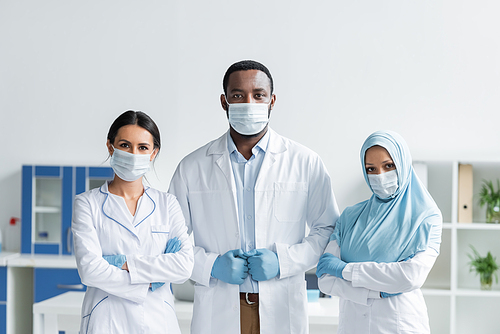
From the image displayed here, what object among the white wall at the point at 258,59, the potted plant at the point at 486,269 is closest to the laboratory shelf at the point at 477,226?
the potted plant at the point at 486,269

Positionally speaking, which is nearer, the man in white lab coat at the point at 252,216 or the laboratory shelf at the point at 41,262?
the man in white lab coat at the point at 252,216

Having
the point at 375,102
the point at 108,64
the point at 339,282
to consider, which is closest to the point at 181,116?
the point at 108,64

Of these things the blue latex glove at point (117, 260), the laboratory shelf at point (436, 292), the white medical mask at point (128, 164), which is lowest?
the laboratory shelf at point (436, 292)

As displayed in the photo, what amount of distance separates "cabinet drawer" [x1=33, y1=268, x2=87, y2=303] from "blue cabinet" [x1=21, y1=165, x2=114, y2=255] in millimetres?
151

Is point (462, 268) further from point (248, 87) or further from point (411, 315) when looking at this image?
point (248, 87)

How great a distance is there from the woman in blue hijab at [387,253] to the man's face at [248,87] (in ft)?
1.39

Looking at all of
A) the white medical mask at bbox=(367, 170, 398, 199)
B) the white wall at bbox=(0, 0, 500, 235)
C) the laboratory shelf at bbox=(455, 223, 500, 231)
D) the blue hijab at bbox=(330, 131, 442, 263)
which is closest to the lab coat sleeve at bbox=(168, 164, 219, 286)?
the blue hijab at bbox=(330, 131, 442, 263)

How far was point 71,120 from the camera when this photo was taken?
11.7 feet

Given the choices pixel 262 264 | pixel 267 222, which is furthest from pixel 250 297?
pixel 267 222

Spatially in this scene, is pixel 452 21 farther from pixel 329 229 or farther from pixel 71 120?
pixel 71 120

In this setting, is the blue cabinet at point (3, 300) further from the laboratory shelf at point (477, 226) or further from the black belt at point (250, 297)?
the laboratory shelf at point (477, 226)

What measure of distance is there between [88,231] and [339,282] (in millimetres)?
839

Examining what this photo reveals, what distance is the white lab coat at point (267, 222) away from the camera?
5.71 feet

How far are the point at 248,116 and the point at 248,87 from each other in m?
0.11
